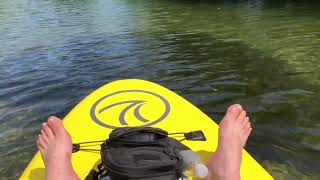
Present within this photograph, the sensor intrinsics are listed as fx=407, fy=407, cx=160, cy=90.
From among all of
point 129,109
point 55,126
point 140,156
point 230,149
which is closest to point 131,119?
point 129,109

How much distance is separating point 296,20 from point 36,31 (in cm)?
Answer: 1031

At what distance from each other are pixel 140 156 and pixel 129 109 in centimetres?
168

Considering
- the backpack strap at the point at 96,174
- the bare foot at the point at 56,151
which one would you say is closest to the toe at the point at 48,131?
the bare foot at the point at 56,151

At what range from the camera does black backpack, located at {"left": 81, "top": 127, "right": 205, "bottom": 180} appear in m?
2.70

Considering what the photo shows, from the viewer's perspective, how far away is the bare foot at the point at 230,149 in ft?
10.3

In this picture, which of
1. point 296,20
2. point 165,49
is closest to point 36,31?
point 165,49

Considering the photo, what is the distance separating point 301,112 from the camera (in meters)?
6.22

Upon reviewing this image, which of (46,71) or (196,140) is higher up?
(196,140)

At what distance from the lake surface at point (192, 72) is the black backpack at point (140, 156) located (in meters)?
2.09

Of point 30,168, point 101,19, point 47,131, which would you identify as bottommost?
point 101,19

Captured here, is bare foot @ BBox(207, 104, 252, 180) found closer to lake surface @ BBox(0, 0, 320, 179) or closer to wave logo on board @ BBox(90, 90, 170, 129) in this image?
wave logo on board @ BBox(90, 90, 170, 129)

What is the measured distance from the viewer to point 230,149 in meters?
3.34

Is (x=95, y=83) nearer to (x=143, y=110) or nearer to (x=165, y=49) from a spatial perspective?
(x=165, y=49)

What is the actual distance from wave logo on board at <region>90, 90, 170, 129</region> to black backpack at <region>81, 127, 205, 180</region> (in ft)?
3.46
